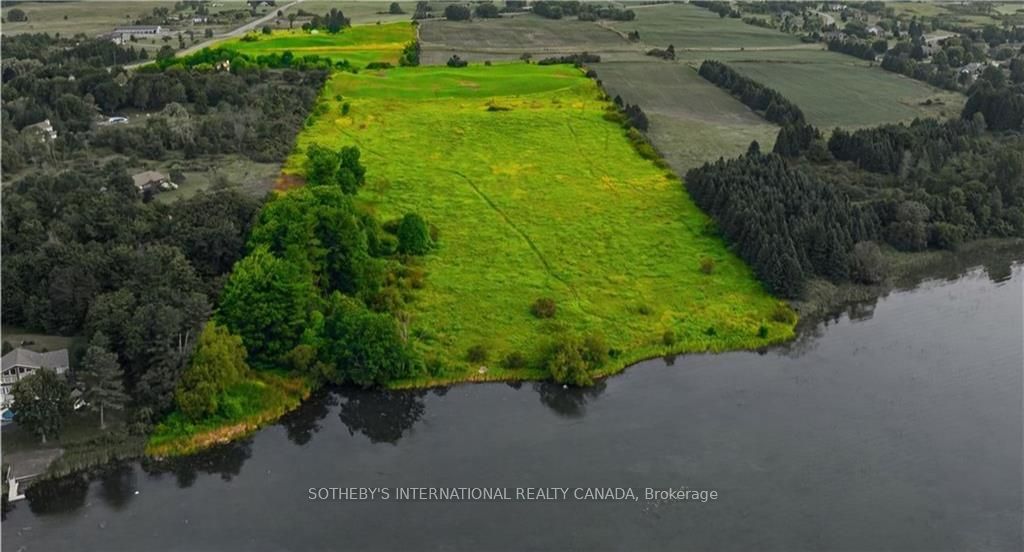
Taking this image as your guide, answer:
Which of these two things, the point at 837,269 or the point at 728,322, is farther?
the point at 837,269

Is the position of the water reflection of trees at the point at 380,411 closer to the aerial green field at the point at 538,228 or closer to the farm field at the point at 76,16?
the aerial green field at the point at 538,228

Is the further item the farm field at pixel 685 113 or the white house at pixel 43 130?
the farm field at pixel 685 113

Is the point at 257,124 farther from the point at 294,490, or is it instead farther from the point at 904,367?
the point at 904,367

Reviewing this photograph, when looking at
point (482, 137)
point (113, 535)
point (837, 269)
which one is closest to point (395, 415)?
point (113, 535)

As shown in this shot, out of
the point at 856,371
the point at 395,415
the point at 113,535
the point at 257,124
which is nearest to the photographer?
the point at 113,535

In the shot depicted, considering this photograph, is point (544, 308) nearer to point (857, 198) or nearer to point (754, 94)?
point (857, 198)

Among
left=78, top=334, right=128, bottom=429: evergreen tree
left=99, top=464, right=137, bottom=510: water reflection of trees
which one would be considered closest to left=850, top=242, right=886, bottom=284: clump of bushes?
left=78, top=334, right=128, bottom=429: evergreen tree

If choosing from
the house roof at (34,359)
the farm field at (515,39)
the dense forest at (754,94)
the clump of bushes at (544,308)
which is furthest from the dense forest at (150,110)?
the dense forest at (754,94)
